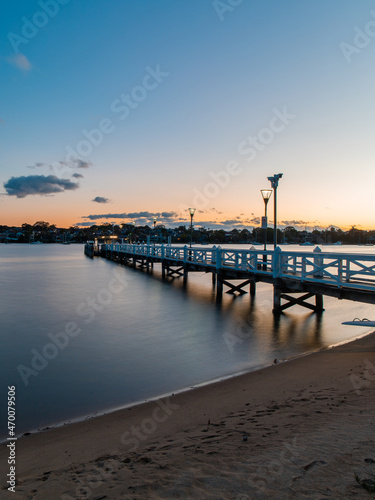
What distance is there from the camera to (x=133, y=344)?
447 inches

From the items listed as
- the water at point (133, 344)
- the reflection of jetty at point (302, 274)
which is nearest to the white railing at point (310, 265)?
the reflection of jetty at point (302, 274)

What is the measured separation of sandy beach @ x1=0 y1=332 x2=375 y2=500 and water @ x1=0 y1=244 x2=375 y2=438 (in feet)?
4.35

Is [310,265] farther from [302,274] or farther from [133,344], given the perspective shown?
[133,344]

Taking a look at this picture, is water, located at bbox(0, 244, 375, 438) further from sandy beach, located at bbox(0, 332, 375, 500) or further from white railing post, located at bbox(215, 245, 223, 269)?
white railing post, located at bbox(215, 245, 223, 269)

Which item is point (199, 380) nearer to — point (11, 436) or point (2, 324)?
point (11, 436)

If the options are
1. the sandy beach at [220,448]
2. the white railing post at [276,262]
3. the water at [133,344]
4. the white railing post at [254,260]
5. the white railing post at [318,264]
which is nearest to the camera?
the sandy beach at [220,448]

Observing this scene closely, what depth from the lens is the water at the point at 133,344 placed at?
731 centimetres

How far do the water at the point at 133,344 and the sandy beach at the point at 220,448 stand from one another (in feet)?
4.35

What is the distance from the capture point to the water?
288 inches

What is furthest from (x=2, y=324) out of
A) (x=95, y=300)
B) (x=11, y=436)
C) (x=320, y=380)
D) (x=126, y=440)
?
(x=320, y=380)

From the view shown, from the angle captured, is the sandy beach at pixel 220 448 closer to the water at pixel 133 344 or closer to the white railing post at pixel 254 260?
the water at pixel 133 344

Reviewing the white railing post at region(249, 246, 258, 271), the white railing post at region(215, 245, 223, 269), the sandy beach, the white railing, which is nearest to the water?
the sandy beach

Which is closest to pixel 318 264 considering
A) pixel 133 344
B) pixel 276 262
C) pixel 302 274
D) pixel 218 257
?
pixel 302 274

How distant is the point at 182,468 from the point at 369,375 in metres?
4.54
